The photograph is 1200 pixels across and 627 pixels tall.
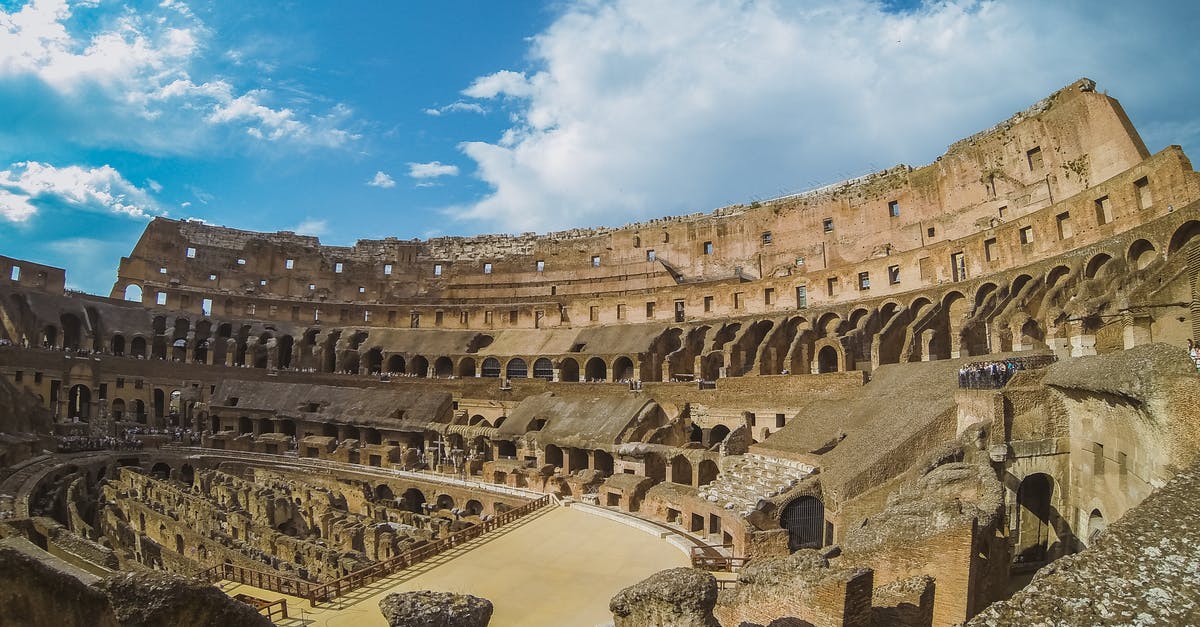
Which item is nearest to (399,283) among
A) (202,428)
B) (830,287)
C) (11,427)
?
(202,428)

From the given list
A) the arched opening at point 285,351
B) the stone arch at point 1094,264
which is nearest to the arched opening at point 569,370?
the arched opening at point 285,351

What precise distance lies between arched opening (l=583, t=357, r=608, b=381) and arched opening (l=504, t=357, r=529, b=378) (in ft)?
17.3

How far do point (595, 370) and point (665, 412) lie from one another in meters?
10.8

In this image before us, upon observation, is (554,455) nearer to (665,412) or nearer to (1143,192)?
(665,412)

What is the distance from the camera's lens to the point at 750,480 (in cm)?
2333

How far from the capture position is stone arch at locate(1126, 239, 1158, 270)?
71.1 feet

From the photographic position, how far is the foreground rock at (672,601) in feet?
27.7

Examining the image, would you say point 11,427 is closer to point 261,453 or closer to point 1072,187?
point 261,453

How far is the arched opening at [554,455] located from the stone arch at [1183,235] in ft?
88.2

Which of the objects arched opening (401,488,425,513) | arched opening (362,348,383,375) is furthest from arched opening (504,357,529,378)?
arched opening (401,488,425,513)

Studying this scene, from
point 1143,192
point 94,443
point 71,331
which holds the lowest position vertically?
point 94,443

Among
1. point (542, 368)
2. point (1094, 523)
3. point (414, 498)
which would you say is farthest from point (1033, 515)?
point (542, 368)

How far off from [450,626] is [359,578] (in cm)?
968

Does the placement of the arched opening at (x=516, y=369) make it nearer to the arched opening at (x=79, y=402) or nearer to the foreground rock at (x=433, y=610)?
the arched opening at (x=79, y=402)
